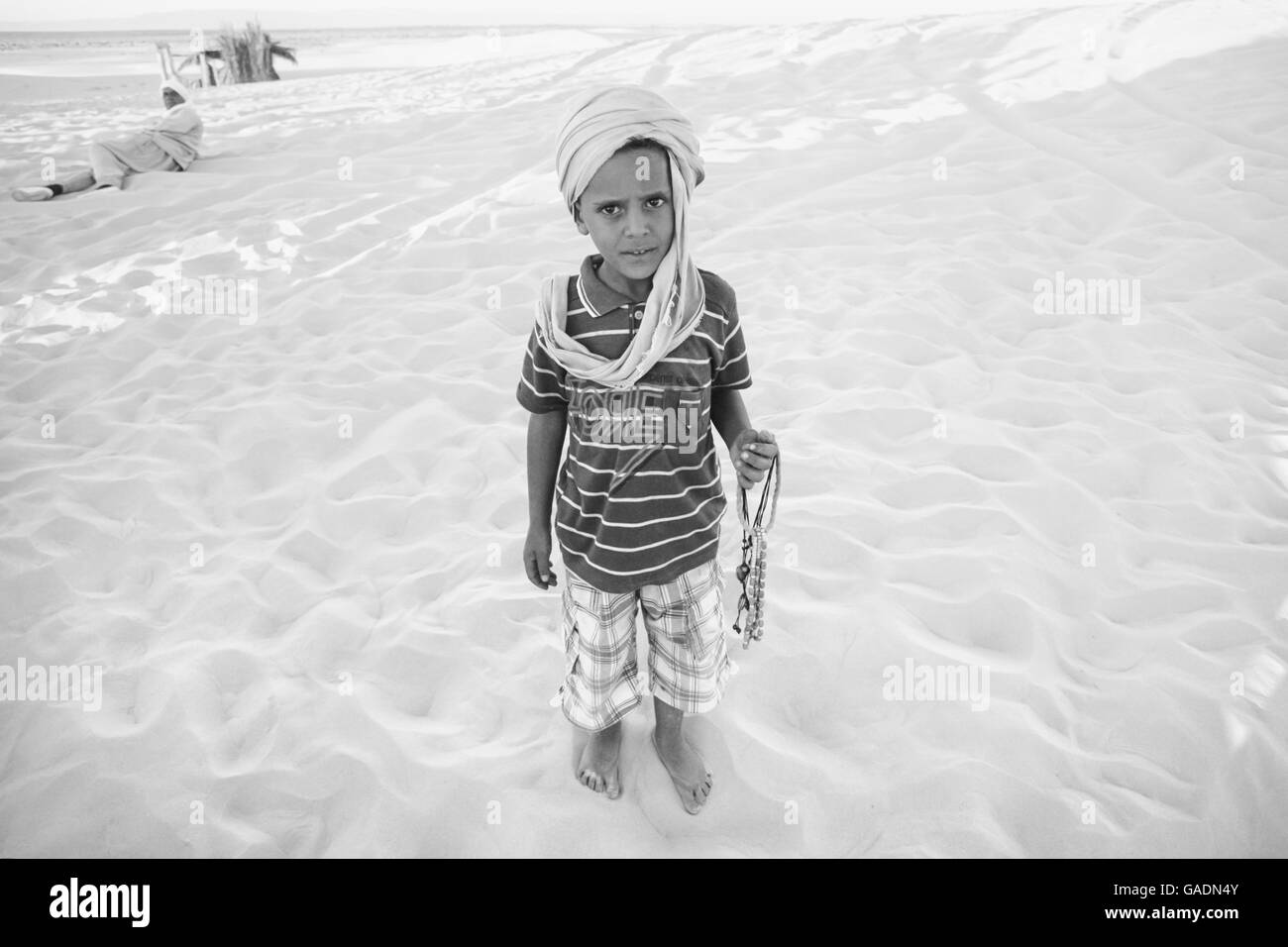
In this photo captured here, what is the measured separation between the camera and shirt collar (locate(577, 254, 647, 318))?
1.51 m

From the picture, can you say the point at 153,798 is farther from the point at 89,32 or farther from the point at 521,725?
the point at 89,32

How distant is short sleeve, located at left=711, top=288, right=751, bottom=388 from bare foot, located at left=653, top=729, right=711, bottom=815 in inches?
32.7

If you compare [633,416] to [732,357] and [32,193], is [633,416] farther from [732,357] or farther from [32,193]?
[32,193]

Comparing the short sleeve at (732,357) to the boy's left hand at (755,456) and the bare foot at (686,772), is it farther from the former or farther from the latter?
the bare foot at (686,772)

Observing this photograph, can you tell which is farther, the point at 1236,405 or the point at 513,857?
the point at 1236,405

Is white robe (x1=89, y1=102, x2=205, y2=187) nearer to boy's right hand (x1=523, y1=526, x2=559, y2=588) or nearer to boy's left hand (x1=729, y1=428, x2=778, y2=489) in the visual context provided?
boy's right hand (x1=523, y1=526, x2=559, y2=588)

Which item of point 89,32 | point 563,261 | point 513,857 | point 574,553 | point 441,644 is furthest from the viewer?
point 89,32

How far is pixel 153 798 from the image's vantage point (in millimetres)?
1942

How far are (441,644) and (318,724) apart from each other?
15.0 inches
